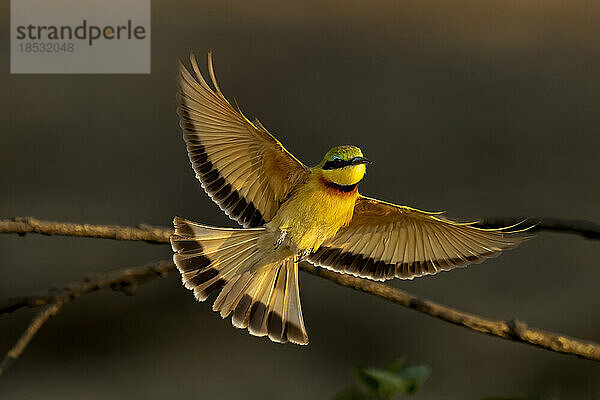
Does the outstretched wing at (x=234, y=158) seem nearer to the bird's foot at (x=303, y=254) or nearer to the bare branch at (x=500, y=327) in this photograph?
the bird's foot at (x=303, y=254)

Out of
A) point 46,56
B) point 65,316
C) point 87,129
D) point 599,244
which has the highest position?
point 46,56

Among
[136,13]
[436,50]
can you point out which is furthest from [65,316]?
[436,50]

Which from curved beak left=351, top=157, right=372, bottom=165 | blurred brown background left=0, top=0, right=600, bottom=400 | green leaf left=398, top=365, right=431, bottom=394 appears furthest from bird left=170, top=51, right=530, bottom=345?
blurred brown background left=0, top=0, right=600, bottom=400

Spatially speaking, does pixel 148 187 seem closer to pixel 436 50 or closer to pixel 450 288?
pixel 450 288

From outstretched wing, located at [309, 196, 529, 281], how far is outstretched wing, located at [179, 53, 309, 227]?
0.12m

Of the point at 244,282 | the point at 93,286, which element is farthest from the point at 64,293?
the point at 244,282

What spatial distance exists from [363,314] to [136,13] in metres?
2.08

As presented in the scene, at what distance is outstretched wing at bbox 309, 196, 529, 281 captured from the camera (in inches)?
49.2

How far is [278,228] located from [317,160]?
7.92 ft

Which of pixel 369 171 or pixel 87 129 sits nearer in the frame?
Result: pixel 369 171

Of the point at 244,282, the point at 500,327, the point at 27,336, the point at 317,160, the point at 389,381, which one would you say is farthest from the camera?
the point at 317,160

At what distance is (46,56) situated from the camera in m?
4.04

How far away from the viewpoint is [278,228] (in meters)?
1.33

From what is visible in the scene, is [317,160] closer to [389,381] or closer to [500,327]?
[500,327]
